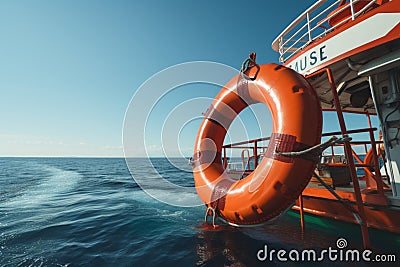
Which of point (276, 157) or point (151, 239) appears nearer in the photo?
point (276, 157)

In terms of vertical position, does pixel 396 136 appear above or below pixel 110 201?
above

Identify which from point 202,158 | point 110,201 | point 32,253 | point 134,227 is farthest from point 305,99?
point 110,201

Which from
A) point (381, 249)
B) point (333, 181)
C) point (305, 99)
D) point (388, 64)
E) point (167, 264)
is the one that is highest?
point (388, 64)

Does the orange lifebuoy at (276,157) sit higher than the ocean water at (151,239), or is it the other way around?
the orange lifebuoy at (276,157)

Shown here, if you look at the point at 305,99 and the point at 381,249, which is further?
the point at 381,249

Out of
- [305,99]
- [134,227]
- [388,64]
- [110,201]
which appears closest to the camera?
[305,99]

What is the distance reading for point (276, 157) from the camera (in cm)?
275

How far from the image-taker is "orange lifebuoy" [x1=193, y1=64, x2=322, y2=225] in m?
2.62

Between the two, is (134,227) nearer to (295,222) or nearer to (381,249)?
(295,222)

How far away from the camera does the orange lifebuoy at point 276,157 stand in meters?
2.62

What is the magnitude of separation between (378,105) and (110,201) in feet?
25.3

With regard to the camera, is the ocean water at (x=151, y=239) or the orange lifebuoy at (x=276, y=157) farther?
the ocean water at (x=151, y=239)

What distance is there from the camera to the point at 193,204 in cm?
677

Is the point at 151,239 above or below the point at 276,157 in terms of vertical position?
below
